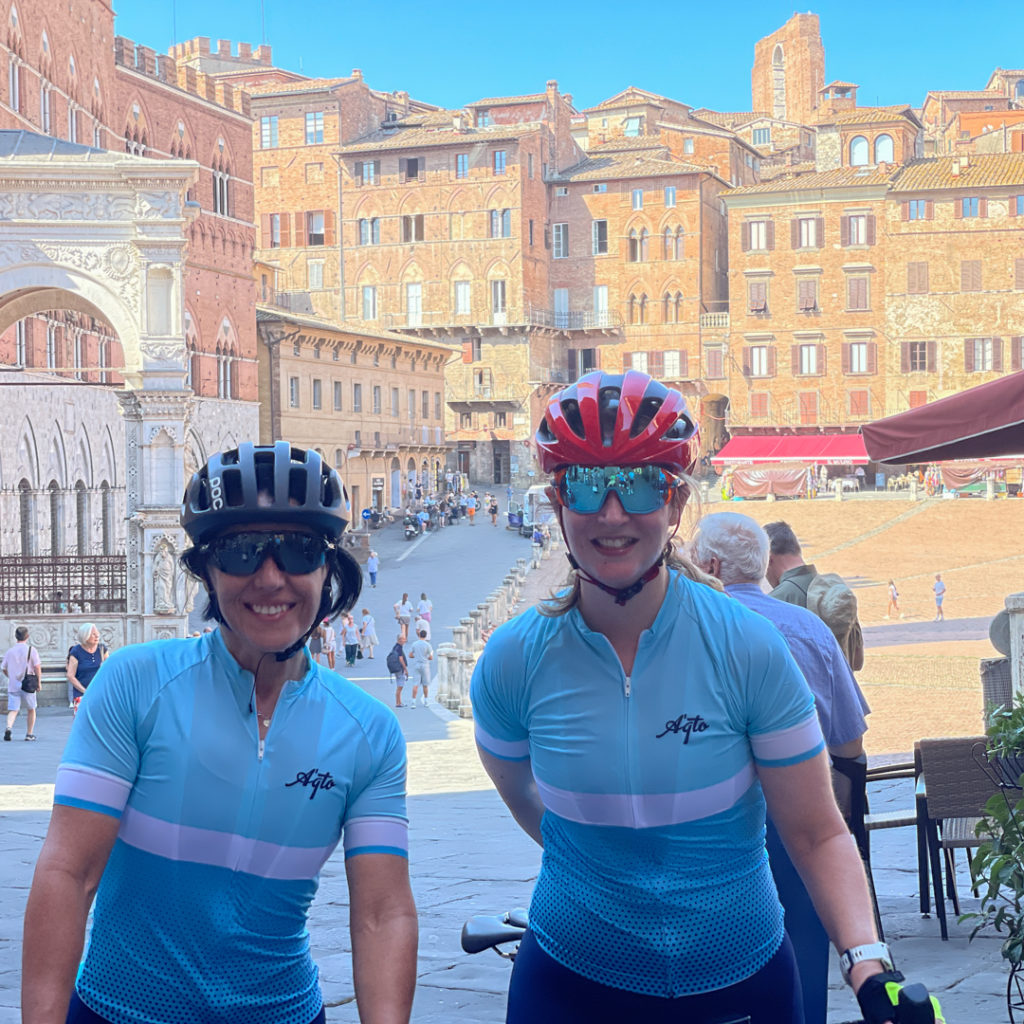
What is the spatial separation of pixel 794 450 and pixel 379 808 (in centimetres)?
6003

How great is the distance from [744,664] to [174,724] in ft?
2.77

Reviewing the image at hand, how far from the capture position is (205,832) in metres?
2.15

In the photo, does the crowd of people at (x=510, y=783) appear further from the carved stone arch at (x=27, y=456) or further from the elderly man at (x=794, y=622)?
the carved stone arch at (x=27, y=456)

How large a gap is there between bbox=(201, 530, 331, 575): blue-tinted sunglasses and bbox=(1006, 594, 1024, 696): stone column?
508cm

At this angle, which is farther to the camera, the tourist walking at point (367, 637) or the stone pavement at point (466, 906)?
the tourist walking at point (367, 637)

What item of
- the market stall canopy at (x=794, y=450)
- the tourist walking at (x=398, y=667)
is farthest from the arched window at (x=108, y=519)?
the market stall canopy at (x=794, y=450)

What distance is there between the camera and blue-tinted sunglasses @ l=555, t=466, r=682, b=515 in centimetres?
245

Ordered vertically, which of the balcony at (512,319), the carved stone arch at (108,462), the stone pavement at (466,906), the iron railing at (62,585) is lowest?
the stone pavement at (466,906)

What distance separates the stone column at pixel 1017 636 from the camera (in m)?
6.80

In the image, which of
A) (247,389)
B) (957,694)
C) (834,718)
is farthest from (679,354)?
(834,718)

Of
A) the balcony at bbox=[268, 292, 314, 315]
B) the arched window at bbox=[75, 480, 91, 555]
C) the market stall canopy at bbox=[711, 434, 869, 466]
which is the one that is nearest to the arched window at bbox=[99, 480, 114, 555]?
the arched window at bbox=[75, 480, 91, 555]

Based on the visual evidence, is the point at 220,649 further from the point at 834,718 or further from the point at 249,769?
the point at 834,718

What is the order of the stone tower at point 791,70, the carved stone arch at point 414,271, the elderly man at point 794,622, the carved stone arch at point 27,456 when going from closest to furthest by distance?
the elderly man at point 794,622
the carved stone arch at point 27,456
the carved stone arch at point 414,271
the stone tower at point 791,70

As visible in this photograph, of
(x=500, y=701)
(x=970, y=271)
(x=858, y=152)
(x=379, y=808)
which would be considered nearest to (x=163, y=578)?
(x=500, y=701)
